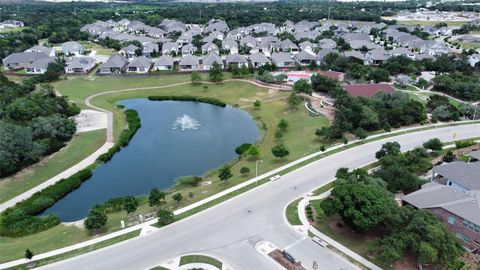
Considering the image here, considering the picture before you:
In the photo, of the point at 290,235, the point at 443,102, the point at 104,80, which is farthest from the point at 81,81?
the point at 443,102

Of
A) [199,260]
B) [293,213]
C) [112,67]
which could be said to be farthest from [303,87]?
[112,67]

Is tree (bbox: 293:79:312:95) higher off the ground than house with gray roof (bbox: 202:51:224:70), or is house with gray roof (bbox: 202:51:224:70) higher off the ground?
house with gray roof (bbox: 202:51:224:70)

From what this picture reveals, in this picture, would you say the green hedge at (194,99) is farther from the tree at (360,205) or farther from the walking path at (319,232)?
the tree at (360,205)

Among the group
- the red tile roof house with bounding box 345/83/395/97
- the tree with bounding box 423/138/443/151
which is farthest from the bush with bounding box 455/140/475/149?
the red tile roof house with bounding box 345/83/395/97

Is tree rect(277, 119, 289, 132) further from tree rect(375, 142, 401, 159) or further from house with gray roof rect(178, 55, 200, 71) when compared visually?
house with gray roof rect(178, 55, 200, 71)

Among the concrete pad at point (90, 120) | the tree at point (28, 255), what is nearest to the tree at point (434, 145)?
the tree at point (28, 255)

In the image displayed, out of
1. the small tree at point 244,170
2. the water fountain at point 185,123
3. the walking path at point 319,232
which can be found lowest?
the walking path at point 319,232

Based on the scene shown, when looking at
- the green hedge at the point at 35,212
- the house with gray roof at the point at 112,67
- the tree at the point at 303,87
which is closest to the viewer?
the green hedge at the point at 35,212
